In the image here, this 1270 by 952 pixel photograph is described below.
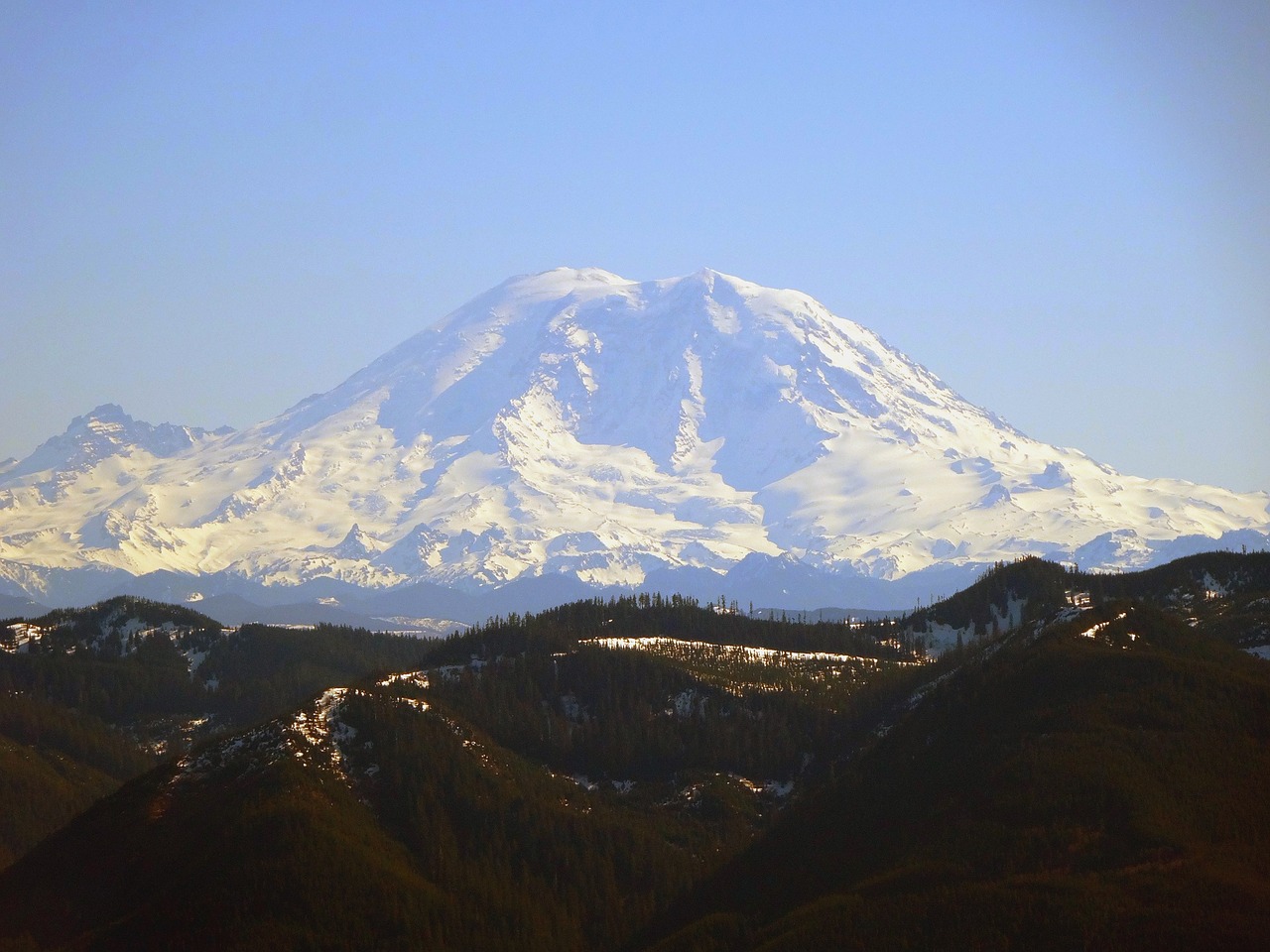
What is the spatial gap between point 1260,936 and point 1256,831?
29.2 meters

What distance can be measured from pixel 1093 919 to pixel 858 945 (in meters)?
22.7

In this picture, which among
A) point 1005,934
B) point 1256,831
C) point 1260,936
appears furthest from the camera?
point 1256,831

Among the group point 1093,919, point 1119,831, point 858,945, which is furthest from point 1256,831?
point 858,945

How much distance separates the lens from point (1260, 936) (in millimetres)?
170375

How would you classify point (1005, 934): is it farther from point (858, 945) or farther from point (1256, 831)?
point (1256, 831)

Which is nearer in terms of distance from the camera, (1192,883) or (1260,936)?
(1260,936)

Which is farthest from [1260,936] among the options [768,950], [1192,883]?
[768,950]

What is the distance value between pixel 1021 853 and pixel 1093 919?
62.7 ft

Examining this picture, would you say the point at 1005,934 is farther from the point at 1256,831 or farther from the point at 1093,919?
the point at 1256,831

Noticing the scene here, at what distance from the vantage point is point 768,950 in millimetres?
193625

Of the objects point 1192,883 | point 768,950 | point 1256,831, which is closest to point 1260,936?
point 1192,883

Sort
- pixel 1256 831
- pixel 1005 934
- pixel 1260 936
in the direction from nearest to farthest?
pixel 1260 936 → pixel 1005 934 → pixel 1256 831

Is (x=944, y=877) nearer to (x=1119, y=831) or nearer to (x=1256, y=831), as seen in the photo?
(x=1119, y=831)

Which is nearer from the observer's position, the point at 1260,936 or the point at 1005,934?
the point at 1260,936
